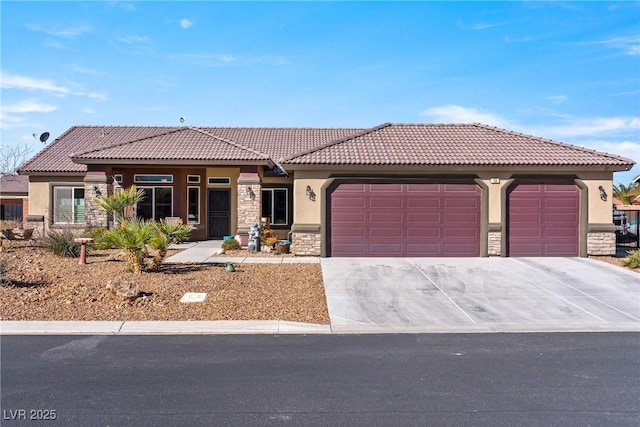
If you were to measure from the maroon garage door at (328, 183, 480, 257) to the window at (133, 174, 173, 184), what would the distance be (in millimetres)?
8590

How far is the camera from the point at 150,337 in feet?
28.3

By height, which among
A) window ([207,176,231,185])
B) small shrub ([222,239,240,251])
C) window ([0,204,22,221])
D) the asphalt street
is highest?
window ([207,176,231,185])

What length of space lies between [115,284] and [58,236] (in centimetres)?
715

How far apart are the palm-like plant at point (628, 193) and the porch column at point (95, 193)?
25107mm

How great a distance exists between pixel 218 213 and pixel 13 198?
1637 centimetres

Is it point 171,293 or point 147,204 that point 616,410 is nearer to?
point 171,293

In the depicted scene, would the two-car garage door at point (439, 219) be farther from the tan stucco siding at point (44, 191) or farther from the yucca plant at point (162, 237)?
the tan stucco siding at point (44, 191)

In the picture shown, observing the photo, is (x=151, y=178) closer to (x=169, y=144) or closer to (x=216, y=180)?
(x=169, y=144)

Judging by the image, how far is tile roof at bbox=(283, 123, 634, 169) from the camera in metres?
17.1

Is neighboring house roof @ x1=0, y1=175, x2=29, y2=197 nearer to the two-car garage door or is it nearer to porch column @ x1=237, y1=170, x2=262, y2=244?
porch column @ x1=237, y1=170, x2=262, y2=244

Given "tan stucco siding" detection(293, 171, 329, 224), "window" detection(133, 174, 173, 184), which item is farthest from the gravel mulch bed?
"window" detection(133, 174, 173, 184)

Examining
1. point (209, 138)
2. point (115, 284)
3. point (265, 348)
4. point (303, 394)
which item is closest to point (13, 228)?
point (209, 138)

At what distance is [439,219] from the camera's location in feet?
57.1

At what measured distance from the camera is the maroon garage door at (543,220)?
17469 mm
